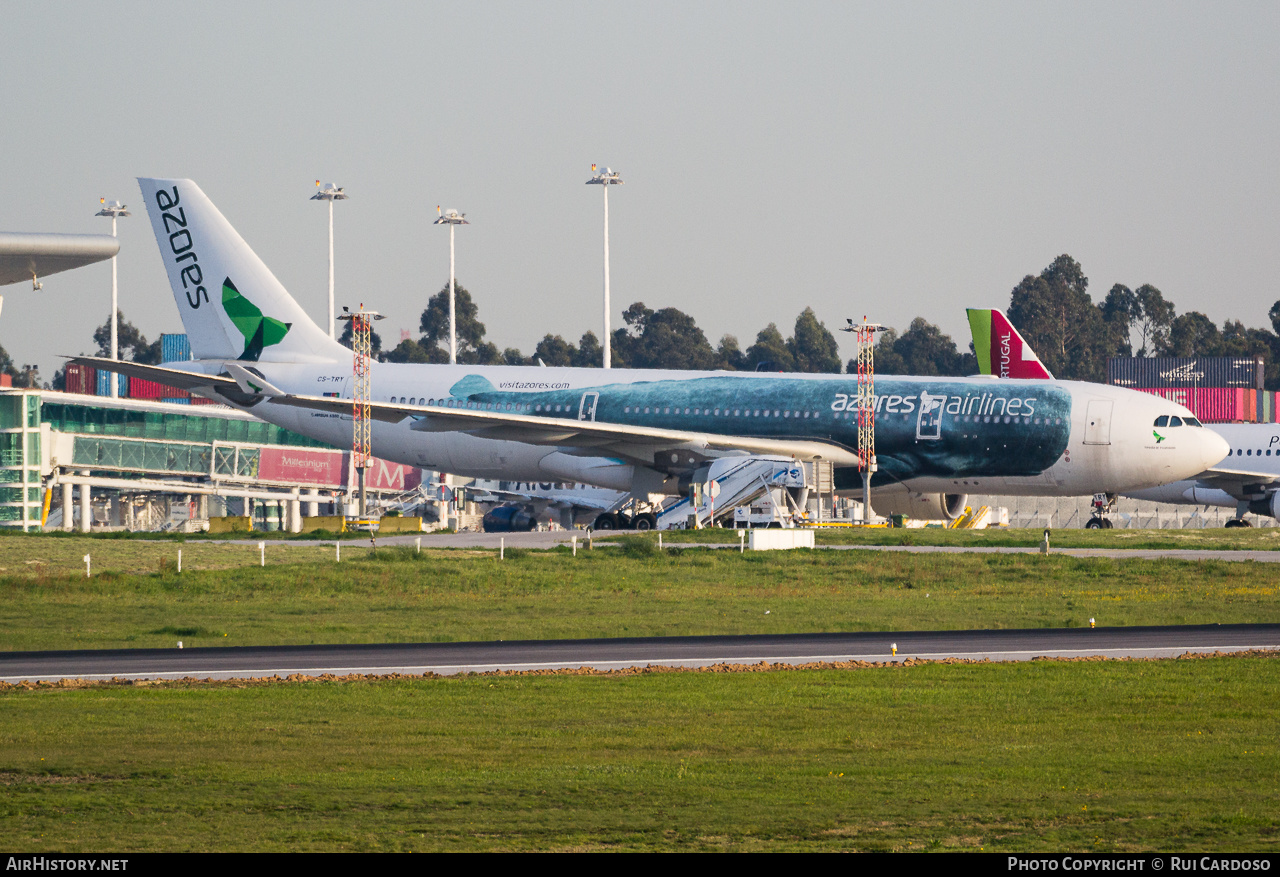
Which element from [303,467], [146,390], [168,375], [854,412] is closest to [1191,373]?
[303,467]

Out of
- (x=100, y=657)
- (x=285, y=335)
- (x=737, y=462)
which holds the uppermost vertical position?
(x=285, y=335)

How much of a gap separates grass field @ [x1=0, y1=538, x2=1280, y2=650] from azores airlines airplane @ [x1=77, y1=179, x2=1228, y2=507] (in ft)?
32.0

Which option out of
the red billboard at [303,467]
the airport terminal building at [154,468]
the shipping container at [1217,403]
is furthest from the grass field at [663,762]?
the shipping container at [1217,403]

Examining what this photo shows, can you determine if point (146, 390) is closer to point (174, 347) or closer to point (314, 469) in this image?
point (174, 347)

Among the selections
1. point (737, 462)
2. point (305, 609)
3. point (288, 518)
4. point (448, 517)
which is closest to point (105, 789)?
point (305, 609)

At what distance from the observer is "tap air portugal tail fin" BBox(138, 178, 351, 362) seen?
61969mm

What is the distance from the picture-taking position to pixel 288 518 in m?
104

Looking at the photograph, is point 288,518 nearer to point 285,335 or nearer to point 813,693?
point 285,335

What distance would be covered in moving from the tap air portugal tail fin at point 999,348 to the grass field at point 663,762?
221 ft

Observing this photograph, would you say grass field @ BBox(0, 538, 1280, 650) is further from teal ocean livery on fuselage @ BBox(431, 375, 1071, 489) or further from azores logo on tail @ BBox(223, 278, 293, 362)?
azores logo on tail @ BBox(223, 278, 293, 362)

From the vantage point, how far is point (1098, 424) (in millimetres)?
53125

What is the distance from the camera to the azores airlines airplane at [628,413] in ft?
176

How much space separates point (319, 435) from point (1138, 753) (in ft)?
163
